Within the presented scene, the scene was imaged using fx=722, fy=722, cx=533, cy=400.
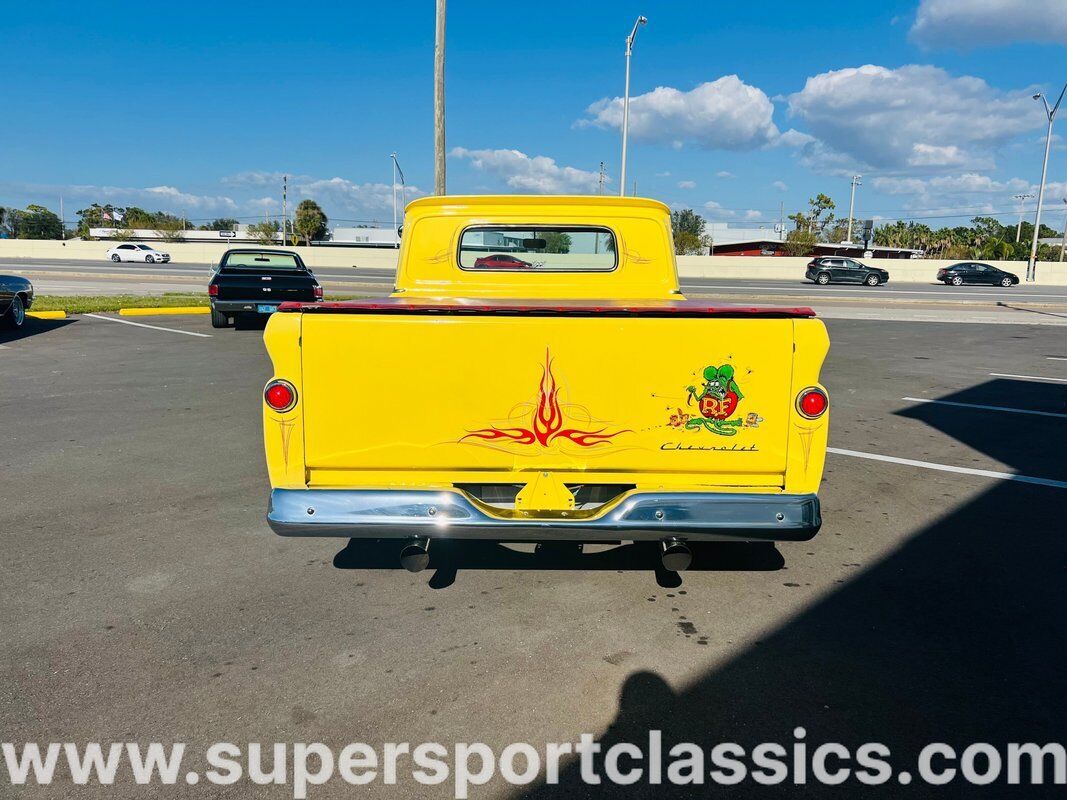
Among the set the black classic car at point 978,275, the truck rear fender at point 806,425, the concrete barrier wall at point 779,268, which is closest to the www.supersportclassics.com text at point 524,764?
the truck rear fender at point 806,425

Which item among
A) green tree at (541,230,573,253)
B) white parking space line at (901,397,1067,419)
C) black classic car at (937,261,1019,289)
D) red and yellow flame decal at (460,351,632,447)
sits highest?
black classic car at (937,261,1019,289)

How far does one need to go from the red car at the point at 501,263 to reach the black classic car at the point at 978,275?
43903 mm

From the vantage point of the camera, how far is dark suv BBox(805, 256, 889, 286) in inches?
1502

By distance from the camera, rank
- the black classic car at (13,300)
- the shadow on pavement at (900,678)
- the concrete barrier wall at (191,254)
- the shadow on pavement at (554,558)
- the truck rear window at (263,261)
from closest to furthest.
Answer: the shadow on pavement at (900,678) < the shadow on pavement at (554,558) < the black classic car at (13,300) < the truck rear window at (263,261) < the concrete barrier wall at (191,254)

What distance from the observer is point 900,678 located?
2957mm

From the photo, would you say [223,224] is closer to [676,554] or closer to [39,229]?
[39,229]

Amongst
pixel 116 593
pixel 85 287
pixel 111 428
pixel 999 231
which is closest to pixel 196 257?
pixel 85 287

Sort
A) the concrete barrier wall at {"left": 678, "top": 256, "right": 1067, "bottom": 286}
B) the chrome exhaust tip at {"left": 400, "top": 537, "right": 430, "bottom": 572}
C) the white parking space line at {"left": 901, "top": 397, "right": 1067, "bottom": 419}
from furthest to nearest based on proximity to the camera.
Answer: the concrete barrier wall at {"left": 678, "top": 256, "right": 1067, "bottom": 286}, the white parking space line at {"left": 901, "top": 397, "right": 1067, "bottom": 419}, the chrome exhaust tip at {"left": 400, "top": 537, "right": 430, "bottom": 572}

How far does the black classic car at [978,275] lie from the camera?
4075 centimetres

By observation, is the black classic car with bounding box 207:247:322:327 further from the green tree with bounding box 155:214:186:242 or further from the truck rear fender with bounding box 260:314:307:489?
the green tree with bounding box 155:214:186:242

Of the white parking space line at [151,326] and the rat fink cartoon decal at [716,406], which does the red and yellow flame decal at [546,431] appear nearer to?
the rat fink cartoon decal at [716,406]

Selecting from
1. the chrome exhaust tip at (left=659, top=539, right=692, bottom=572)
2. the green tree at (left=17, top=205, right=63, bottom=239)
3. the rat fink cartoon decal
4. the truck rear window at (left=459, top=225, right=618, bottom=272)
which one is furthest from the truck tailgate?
the green tree at (left=17, top=205, right=63, bottom=239)

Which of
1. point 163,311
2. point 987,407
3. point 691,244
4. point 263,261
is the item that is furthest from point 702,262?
point 987,407

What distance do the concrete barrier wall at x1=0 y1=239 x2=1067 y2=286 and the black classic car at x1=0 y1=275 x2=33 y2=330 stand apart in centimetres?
4102
